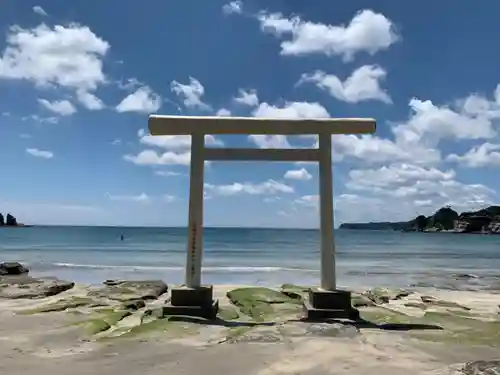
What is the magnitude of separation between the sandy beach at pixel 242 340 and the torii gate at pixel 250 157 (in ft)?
1.60

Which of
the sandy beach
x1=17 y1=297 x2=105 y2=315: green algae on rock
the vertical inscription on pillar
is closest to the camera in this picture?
the sandy beach

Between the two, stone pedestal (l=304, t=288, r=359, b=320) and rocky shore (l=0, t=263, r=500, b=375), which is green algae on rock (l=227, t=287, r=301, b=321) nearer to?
rocky shore (l=0, t=263, r=500, b=375)

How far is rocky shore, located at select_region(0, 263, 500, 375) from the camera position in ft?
18.3

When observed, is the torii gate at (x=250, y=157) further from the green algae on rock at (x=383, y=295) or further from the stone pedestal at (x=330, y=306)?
the green algae on rock at (x=383, y=295)

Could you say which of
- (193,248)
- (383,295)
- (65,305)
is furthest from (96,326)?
(383,295)

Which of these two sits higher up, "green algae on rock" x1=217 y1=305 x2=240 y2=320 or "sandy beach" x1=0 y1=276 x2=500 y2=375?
"green algae on rock" x1=217 y1=305 x2=240 y2=320

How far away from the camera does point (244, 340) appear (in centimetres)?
679

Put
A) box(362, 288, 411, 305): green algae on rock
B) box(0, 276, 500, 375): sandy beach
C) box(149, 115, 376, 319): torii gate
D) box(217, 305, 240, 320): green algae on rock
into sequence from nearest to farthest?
box(0, 276, 500, 375): sandy beach < box(149, 115, 376, 319): torii gate < box(217, 305, 240, 320): green algae on rock < box(362, 288, 411, 305): green algae on rock

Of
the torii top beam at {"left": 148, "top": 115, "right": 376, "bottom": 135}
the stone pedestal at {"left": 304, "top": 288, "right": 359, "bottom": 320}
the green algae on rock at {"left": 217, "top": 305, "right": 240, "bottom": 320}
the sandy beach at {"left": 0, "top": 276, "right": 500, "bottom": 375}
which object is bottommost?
the sandy beach at {"left": 0, "top": 276, "right": 500, "bottom": 375}

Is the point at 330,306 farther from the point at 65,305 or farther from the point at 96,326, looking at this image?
the point at 65,305

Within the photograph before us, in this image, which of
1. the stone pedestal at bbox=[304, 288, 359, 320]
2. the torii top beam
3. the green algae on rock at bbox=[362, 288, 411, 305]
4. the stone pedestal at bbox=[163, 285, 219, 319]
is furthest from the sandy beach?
the torii top beam

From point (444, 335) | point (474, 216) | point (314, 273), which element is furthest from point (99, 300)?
point (474, 216)

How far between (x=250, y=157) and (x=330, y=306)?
Result: 2.70 metres

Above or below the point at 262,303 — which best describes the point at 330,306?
above
